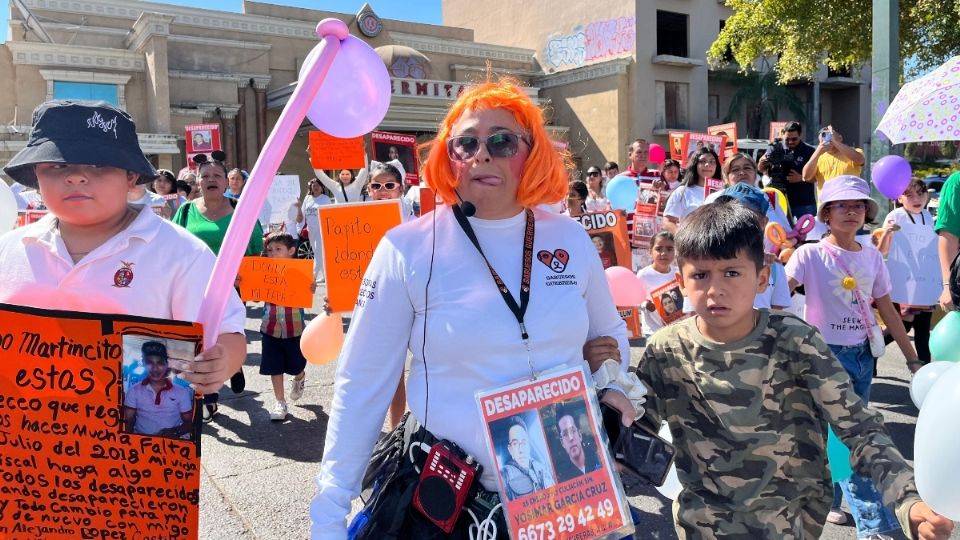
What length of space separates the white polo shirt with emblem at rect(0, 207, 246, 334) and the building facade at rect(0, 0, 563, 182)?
779 inches

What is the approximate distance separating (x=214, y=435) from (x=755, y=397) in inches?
165

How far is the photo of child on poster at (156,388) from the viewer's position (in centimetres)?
191

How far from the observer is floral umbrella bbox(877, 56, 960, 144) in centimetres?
530

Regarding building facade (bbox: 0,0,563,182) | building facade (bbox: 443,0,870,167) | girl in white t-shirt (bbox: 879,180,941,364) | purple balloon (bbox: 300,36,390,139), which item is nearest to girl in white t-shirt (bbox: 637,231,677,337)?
girl in white t-shirt (bbox: 879,180,941,364)

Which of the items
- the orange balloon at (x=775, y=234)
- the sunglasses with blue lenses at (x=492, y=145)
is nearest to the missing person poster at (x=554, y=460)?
the sunglasses with blue lenses at (x=492, y=145)

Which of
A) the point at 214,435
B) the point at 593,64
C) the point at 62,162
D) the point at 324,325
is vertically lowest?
the point at 214,435

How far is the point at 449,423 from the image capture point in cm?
188

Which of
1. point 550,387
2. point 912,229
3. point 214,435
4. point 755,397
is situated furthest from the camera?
point 912,229

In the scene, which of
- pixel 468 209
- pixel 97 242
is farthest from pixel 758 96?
pixel 97 242

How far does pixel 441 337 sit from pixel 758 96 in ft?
116

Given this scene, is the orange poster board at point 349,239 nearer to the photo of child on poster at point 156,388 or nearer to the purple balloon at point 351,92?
the purple balloon at point 351,92

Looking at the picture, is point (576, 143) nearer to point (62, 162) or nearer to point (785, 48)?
point (785, 48)

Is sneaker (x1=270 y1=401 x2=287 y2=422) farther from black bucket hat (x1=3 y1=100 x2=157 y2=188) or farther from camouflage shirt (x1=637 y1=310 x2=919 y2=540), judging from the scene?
camouflage shirt (x1=637 y1=310 x2=919 y2=540)

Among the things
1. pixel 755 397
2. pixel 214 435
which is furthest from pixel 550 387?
pixel 214 435
